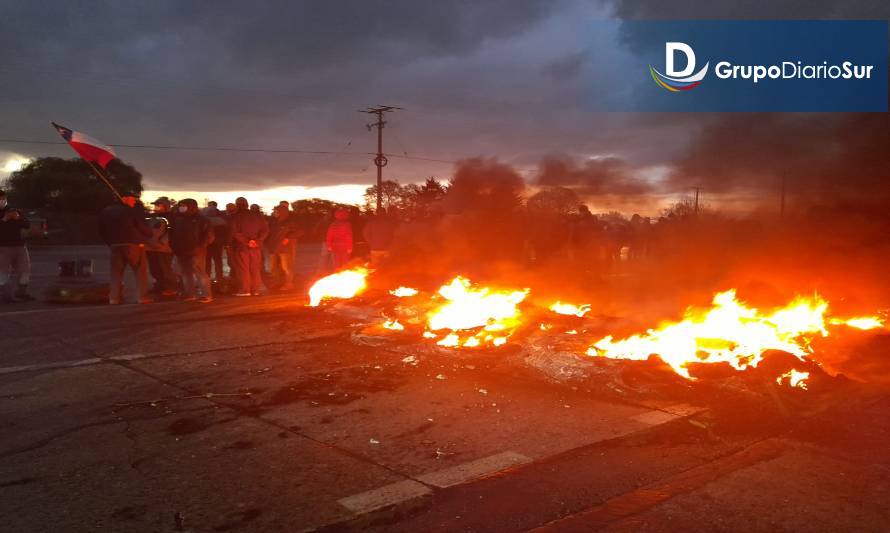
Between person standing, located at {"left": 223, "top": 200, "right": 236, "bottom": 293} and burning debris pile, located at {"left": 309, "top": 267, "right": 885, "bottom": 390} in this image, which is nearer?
burning debris pile, located at {"left": 309, "top": 267, "right": 885, "bottom": 390}

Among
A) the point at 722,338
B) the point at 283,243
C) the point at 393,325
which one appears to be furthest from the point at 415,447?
the point at 283,243

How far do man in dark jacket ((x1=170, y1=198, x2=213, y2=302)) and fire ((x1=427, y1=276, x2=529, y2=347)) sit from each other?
4315 mm

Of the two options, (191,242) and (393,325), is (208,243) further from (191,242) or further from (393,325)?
(393,325)

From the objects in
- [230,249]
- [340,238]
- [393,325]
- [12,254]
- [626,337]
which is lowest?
[393,325]

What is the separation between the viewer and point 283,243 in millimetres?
12008

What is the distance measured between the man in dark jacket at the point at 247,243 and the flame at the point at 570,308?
18.4ft

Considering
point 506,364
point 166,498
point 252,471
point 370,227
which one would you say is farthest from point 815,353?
point 370,227

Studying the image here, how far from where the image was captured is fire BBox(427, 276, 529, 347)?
22.1 ft

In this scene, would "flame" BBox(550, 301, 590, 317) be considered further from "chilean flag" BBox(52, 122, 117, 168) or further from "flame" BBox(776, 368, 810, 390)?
"chilean flag" BBox(52, 122, 117, 168)

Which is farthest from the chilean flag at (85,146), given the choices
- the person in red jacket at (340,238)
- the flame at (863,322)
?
the flame at (863,322)

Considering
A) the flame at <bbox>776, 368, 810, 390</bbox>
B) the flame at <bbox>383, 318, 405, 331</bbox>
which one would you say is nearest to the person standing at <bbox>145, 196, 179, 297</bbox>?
the flame at <bbox>383, 318, 405, 331</bbox>

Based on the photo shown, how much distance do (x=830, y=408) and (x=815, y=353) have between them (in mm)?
1425

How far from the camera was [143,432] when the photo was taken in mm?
4172

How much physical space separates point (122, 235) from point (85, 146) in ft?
5.45
